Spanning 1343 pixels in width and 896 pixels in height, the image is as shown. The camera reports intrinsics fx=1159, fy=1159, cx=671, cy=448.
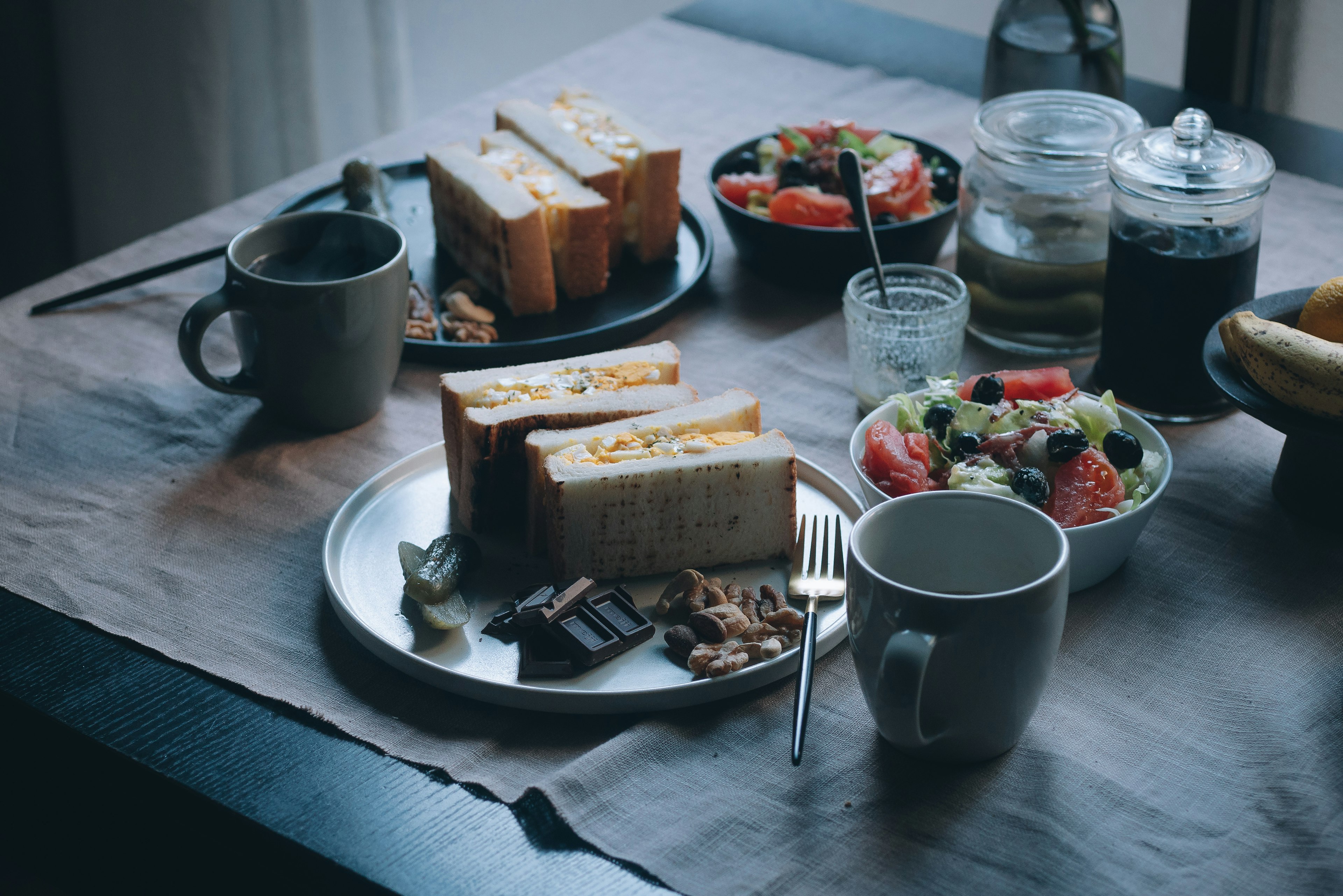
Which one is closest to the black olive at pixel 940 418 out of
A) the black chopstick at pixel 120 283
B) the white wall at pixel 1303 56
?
the black chopstick at pixel 120 283

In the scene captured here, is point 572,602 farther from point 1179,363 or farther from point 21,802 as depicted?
point 1179,363

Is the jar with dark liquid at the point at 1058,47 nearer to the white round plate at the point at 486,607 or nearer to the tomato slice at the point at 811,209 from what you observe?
the tomato slice at the point at 811,209

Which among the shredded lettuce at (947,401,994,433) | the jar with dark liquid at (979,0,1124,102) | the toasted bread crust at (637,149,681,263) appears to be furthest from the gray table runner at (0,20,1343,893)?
the jar with dark liquid at (979,0,1124,102)

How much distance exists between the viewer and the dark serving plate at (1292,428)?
4.45ft

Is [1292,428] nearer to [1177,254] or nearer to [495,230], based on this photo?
[1177,254]

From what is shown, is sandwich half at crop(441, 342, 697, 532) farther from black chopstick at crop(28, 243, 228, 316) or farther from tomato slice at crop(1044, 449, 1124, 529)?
black chopstick at crop(28, 243, 228, 316)

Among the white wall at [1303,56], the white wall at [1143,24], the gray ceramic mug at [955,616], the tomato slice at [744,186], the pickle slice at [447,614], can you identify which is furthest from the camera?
the white wall at [1143,24]

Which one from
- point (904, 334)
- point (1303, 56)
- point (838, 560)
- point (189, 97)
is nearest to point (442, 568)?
point (838, 560)

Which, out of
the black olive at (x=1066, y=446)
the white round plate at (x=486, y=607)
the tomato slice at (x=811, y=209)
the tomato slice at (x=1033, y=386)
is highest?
the tomato slice at (x=811, y=209)

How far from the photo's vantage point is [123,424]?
179cm

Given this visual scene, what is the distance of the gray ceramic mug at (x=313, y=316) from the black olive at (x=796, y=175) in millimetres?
775

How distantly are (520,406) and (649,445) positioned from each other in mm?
182

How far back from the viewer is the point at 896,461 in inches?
55.5

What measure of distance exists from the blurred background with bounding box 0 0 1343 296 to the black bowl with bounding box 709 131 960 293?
4.66 feet
